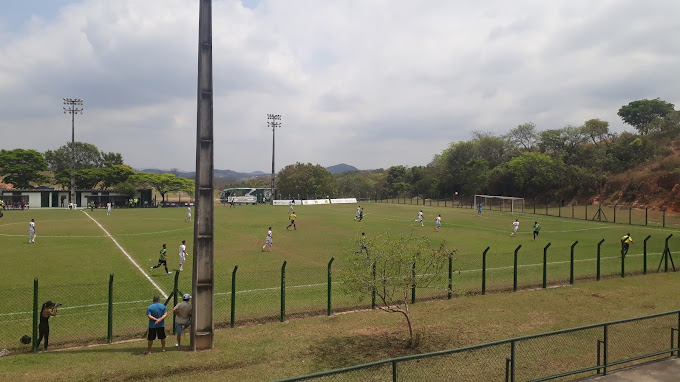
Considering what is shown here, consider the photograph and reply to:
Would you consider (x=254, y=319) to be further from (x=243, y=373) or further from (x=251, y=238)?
(x=251, y=238)

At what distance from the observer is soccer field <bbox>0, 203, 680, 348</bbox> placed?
586 inches

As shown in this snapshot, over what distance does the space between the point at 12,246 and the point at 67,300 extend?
17158mm

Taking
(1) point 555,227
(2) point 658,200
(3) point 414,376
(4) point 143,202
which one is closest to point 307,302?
(3) point 414,376

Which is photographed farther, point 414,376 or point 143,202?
point 143,202

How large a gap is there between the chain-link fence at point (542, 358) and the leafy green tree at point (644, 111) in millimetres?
105473

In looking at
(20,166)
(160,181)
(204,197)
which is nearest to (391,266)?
(204,197)

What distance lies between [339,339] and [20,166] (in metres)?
93.6

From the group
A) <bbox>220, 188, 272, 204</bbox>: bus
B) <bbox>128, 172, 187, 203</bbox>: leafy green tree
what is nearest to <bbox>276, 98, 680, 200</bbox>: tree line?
<bbox>220, 188, 272, 204</bbox>: bus

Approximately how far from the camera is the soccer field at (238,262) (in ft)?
48.9

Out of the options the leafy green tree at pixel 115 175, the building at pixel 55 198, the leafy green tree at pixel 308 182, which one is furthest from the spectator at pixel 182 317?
the leafy green tree at pixel 308 182

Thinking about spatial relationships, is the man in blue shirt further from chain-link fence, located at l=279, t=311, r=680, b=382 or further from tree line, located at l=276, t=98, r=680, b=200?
tree line, located at l=276, t=98, r=680, b=200

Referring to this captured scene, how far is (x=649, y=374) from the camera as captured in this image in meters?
9.27

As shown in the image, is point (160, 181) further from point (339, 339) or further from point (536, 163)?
point (339, 339)

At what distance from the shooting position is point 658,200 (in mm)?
62844
